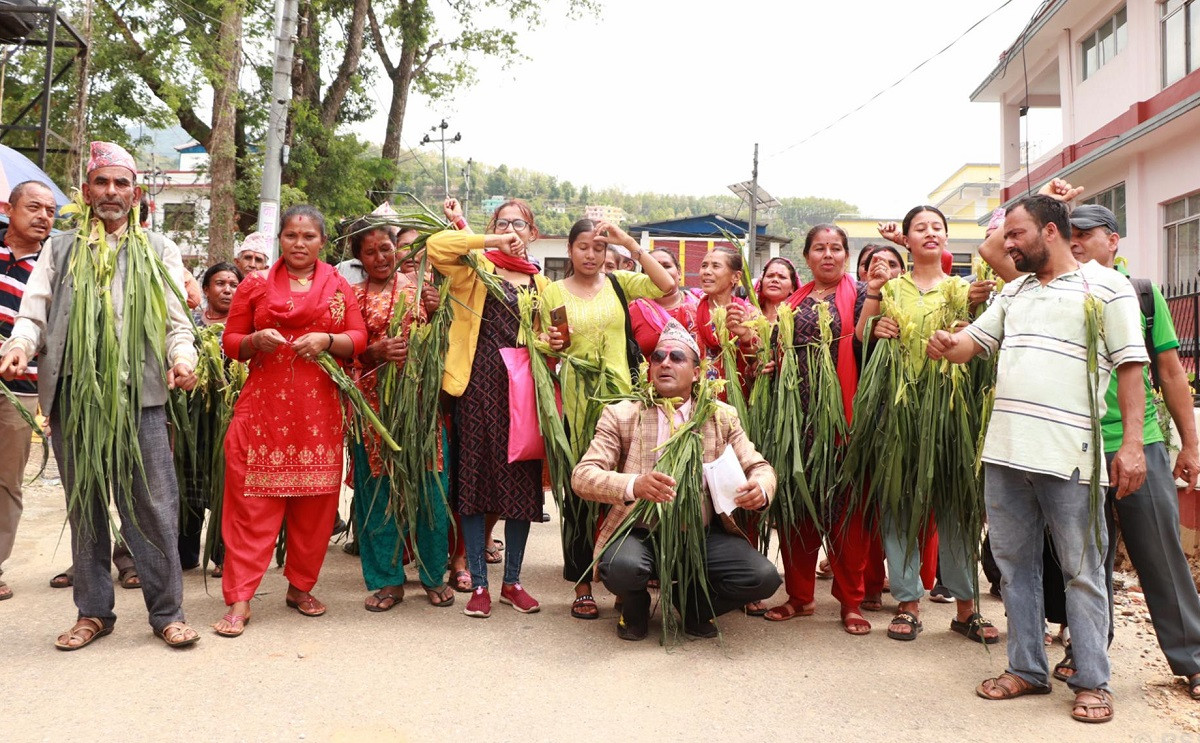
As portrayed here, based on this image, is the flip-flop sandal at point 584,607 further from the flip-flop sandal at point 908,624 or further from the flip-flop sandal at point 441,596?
the flip-flop sandal at point 908,624

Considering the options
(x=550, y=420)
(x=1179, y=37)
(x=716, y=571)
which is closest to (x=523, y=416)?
(x=550, y=420)

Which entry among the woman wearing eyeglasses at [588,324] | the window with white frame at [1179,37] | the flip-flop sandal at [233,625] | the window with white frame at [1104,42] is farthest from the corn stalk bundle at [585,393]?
the window with white frame at [1104,42]

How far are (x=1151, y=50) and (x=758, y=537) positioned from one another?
11.1m

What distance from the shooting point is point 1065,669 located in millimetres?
3383

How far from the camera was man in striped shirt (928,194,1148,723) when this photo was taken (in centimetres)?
304

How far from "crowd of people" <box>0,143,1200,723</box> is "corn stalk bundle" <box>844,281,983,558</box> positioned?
0.02 metres

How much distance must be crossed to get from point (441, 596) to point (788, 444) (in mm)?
1702

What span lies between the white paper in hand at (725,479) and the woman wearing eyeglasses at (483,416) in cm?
86

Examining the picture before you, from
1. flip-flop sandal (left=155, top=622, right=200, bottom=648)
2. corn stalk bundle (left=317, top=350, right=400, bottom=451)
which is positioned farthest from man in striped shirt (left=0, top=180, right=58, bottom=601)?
corn stalk bundle (left=317, top=350, right=400, bottom=451)

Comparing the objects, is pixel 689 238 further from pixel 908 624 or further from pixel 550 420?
pixel 908 624

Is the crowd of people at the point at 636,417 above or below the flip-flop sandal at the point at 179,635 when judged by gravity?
above

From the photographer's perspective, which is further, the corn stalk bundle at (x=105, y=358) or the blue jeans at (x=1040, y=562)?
the corn stalk bundle at (x=105, y=358)

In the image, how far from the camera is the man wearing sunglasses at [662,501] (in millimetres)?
3582

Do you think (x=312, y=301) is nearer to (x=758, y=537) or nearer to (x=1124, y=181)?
(x=758, y=537)
